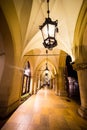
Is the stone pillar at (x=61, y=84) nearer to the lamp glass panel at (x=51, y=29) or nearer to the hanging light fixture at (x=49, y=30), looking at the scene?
the hanging light fixture at (x=49, y=30)

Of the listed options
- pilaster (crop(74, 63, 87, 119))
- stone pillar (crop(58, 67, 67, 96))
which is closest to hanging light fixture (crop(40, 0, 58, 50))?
pilaster (crop(74, 63, 87, 119))

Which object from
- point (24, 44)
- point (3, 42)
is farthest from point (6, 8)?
point (24, 44)

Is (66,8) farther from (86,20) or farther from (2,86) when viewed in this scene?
(2,86)

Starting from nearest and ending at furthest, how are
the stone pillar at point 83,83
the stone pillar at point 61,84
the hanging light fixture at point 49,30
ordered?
the hanging light fixture at point 49,30 → the stone pillar at point 83,83 → the stone pillar at point 61,84

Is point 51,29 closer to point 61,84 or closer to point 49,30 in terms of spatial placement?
point 49,30

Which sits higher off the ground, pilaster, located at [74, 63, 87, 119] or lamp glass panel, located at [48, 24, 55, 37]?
lamp glass panel, located at [48, 24, 55, 37]

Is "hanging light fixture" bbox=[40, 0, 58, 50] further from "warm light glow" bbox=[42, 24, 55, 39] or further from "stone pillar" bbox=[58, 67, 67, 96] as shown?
"stone pillar" bbox=[58, 67, 67, 96]

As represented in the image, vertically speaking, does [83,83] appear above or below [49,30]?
below

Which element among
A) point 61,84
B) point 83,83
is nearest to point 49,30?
point 83,83

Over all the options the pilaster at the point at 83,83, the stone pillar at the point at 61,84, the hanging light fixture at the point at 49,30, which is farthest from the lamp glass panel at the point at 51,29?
the stone pillar at the point at 61,84

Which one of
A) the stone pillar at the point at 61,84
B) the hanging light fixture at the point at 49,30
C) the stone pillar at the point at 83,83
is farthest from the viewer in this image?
the stone pillar at the point at 61,84

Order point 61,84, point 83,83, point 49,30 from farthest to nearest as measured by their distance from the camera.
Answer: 1. point 61,84
2. point 83,83
3. point 49,30

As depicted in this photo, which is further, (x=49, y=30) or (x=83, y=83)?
(x=83, y=83)

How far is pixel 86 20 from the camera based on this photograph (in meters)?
3.09
